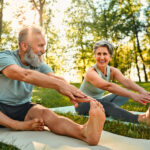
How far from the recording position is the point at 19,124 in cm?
250

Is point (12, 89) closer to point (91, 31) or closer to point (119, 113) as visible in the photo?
point (119, 113)

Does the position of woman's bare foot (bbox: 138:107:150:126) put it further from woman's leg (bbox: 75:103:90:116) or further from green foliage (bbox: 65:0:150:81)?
green foliage (bbox: 65:0:150:81)

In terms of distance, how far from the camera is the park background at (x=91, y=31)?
21.5 m

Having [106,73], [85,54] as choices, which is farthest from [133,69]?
[106,73]

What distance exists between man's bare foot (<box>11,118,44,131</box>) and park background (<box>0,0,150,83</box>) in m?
17.9

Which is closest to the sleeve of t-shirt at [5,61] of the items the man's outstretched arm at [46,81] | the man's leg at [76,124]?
the man's outstretched arm at [46,81]

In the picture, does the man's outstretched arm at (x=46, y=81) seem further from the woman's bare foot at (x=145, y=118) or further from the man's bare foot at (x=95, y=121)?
the woman's bare foot at (x=145, y=118)

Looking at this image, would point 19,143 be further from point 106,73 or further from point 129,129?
point 106,73

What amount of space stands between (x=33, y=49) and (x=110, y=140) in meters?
1.40

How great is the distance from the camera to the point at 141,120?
312cm

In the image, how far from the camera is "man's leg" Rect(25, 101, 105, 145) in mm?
1983

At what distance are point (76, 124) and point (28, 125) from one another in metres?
0.59

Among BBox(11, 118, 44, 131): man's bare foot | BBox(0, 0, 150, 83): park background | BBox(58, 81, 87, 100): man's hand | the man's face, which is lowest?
BBox(11, 118, 44, 131): man's bare foot

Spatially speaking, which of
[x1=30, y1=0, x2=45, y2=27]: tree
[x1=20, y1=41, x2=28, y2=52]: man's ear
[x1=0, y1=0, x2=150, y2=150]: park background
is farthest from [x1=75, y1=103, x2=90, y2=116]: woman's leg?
[x1=0, y1=0, x2=150, y2=150]: park background
